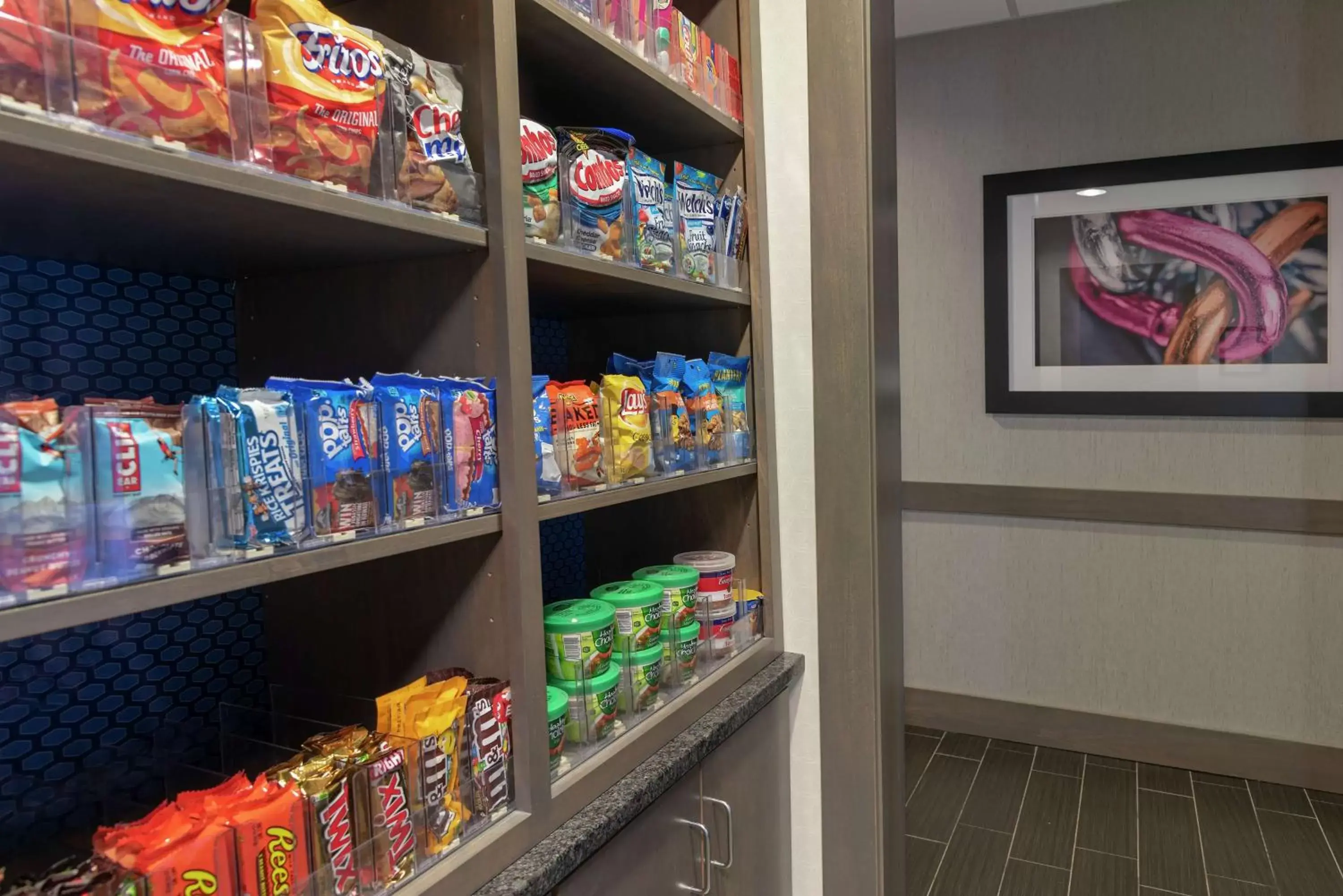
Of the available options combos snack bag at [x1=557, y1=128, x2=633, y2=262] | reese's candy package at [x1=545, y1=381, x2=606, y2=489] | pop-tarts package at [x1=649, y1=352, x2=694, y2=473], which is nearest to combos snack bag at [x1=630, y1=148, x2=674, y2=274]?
combos snack bag at [x1=557, y1=128, x2=633, y2=262]

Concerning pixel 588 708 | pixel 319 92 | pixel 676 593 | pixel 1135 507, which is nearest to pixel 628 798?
pixel 588 708

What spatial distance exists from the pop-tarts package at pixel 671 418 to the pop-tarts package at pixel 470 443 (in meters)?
0.44

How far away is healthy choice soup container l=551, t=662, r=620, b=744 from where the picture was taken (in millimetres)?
1260

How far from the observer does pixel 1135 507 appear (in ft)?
10.7

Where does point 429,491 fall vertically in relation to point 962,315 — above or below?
below

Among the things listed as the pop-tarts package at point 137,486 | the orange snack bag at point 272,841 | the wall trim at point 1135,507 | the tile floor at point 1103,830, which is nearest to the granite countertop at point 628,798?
the orange snack bag at point 272,841

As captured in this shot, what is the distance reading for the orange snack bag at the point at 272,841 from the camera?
0.80 m

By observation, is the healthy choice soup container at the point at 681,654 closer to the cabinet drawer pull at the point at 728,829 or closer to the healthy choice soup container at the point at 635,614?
the healthy choice soup container at the point at 635,614

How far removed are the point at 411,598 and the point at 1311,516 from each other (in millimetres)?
3166

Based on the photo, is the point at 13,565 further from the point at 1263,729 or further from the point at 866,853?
the point at 1263,729

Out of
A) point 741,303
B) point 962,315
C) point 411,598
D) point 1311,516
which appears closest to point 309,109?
point 411,598

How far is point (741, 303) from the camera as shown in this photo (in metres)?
1.75

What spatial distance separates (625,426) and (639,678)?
0.41 m

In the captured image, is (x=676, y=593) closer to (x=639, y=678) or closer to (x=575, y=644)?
(x=639, y=678)
